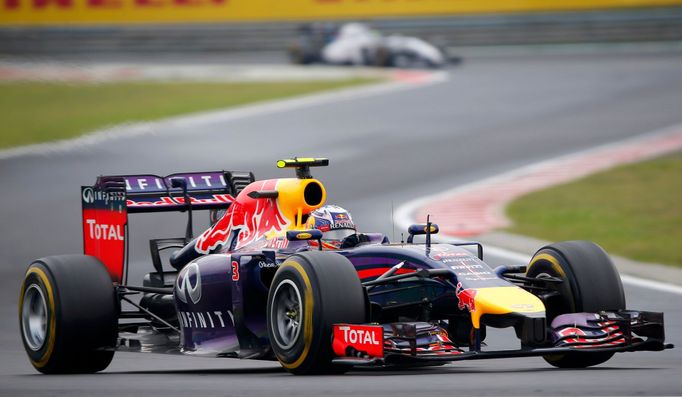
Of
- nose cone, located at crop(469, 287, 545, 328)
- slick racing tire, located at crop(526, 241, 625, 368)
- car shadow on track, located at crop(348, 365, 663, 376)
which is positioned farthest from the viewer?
slick racing tire, located at crop(526, 241, 625, 368)

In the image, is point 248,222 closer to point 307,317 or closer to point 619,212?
point 307,317

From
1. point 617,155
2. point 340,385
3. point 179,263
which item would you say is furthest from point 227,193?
point 617,155

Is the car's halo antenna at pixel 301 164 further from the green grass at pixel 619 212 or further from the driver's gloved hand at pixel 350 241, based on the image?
the green grass at pixel 619 212

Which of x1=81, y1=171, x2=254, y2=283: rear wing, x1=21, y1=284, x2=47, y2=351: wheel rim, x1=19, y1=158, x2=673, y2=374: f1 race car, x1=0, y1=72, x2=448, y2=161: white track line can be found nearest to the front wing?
x1=19, y1=158, x2=673, y2=374: f1 race car

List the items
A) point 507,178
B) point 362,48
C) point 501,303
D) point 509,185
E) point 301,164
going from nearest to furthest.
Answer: point 501,303 < point 301,164 < point 509,185 < point 507,178 < point 362,48

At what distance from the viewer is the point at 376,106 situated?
33.4 metres

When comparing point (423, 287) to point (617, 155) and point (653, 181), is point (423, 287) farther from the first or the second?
point (617, 155)

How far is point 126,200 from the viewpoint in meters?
12.4

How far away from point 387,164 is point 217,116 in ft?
24.9

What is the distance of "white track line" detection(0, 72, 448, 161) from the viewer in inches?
1107

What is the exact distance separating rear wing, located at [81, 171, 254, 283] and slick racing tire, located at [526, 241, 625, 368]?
394 cm

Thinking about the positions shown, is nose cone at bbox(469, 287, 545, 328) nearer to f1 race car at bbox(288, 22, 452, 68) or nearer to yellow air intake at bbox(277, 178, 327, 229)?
yellow air intake at bbox(277, 178, 327, 229)

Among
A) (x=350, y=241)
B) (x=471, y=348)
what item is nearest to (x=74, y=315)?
(x=350, y=241)

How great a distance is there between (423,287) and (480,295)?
677 millimetres
